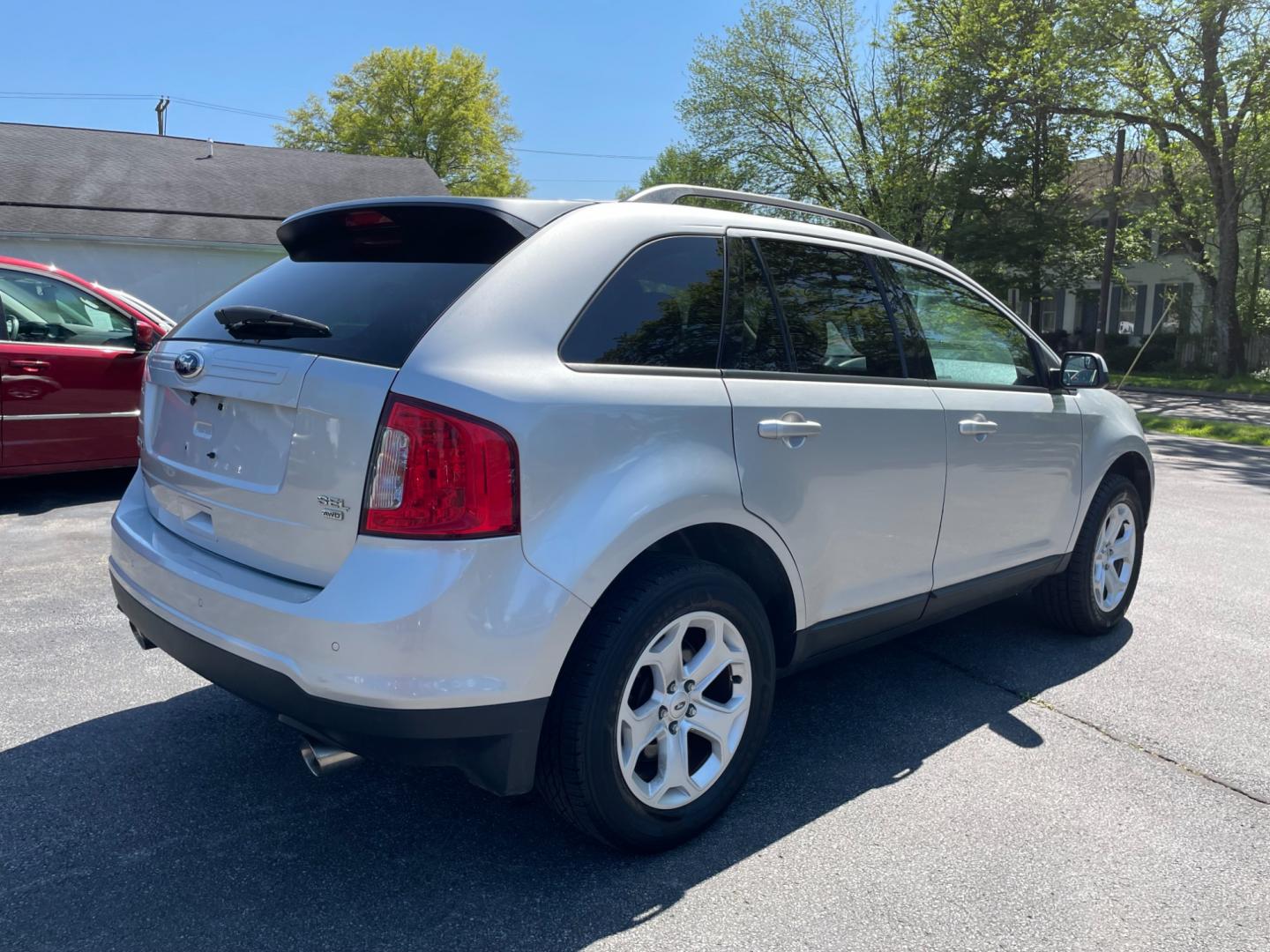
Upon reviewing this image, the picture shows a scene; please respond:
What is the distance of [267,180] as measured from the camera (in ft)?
76.5

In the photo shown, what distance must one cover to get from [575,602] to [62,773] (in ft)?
6.14

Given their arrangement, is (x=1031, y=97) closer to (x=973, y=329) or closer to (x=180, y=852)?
(x=973, y=329)

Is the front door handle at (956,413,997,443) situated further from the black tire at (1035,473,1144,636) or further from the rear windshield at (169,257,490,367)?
the rear windshield at (169,257,490,367)

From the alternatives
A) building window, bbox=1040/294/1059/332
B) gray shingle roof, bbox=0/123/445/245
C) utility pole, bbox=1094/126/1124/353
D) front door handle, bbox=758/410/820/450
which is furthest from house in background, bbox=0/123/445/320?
building window, bbox=1040/294/1059/332

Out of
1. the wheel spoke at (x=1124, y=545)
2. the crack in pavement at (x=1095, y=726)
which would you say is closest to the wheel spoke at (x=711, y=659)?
the crack in pavement at (x=1095, y=726)

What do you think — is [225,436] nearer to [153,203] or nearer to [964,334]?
[964,334]

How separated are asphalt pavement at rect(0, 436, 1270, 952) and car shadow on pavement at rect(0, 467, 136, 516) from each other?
3183 mm

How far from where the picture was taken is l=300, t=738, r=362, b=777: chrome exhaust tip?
238cm

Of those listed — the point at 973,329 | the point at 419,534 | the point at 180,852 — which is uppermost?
the point at 973,329

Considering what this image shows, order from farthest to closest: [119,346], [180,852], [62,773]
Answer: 1. [119,346]
2. [62,773]
3. [180,852]

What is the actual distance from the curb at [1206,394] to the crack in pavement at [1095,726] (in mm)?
20028

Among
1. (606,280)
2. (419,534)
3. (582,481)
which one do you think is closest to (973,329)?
(606,280)

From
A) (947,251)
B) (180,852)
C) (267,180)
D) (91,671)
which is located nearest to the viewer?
(180,852)

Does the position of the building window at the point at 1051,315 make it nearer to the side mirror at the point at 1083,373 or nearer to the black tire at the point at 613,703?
Result: the side mirror at the point at 1083,373
